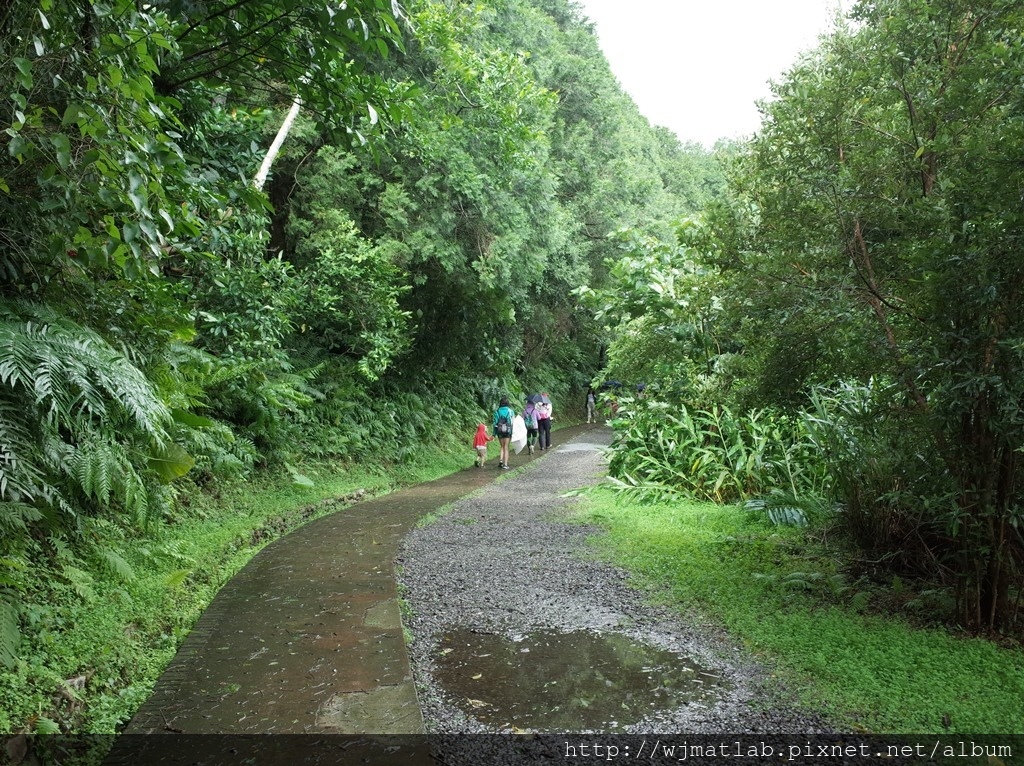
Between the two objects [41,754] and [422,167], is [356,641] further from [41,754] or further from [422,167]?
[422,167]

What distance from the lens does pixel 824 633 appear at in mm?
4539

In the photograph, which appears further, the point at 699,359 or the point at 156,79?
the point at 699,359

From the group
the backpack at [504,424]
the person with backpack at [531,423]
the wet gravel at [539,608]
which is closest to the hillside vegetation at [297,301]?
the wet gravel at [539,608]

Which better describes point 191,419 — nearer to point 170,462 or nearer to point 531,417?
point 170,462

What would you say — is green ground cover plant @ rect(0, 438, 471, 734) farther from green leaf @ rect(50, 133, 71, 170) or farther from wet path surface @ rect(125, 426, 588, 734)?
green leaf @ rect(50, 133, 71, 170)

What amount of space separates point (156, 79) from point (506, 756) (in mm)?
4737

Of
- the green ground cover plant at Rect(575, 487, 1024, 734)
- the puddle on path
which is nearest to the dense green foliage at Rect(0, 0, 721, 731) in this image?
the puddle on path

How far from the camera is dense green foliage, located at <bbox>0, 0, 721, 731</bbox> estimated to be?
3.39 m

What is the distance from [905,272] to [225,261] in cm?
739

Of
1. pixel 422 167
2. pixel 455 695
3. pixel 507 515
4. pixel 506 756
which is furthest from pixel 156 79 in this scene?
pixel 422 167

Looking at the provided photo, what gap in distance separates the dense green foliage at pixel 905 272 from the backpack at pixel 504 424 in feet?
28.7

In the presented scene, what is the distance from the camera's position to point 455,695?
12.8 feet

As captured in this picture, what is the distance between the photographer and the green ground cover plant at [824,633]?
3.50 meters

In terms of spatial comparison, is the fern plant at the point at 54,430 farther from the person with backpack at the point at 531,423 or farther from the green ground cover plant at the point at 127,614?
the person with backpack at the point at 531,423
